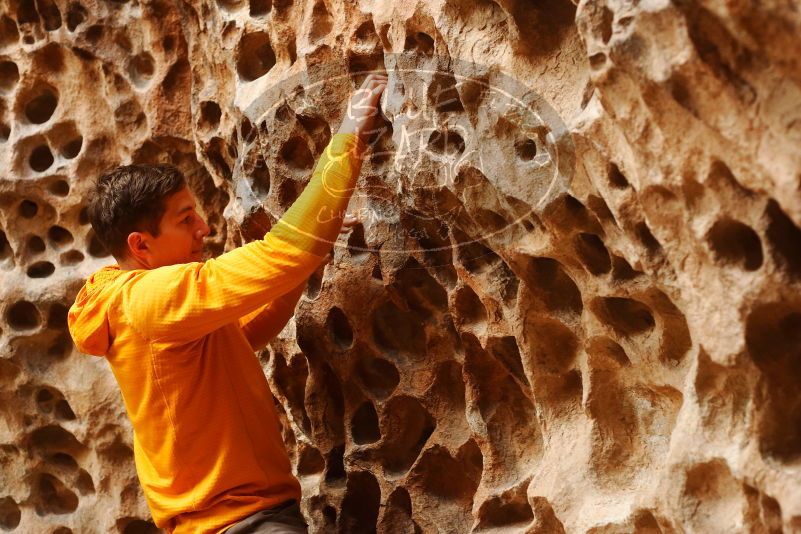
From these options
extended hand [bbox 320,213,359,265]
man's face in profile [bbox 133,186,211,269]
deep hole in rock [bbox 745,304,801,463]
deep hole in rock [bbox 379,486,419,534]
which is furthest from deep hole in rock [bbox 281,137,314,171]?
deep hole in rock [bbox 745,304,801,463]

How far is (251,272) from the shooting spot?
154 centimetres

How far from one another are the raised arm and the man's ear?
8 cm

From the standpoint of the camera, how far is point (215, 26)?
2033mm

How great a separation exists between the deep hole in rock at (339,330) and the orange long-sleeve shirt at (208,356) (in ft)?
0.66

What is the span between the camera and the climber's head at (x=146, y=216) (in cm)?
168

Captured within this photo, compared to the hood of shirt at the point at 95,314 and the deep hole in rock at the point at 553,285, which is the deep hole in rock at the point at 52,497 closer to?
the hood of shirt at the point at 95,314

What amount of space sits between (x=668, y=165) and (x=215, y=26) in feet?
3.49

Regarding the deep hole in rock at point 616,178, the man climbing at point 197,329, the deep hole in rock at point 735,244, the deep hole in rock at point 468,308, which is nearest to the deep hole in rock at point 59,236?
the man climbing at point 197,329

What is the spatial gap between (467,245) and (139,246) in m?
0.50

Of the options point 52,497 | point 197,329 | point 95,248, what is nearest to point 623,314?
point 197,329

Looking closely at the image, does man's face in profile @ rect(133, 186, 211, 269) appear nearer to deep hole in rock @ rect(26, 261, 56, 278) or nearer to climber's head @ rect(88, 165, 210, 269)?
climber's head @ rect(88, 165, 210, 269)

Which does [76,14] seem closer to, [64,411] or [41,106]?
[41,106]

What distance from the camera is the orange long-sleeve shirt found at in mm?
1549

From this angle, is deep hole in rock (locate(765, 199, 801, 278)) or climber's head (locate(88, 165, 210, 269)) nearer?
deep hole in rock (locate(765, 199, 801, 278))
